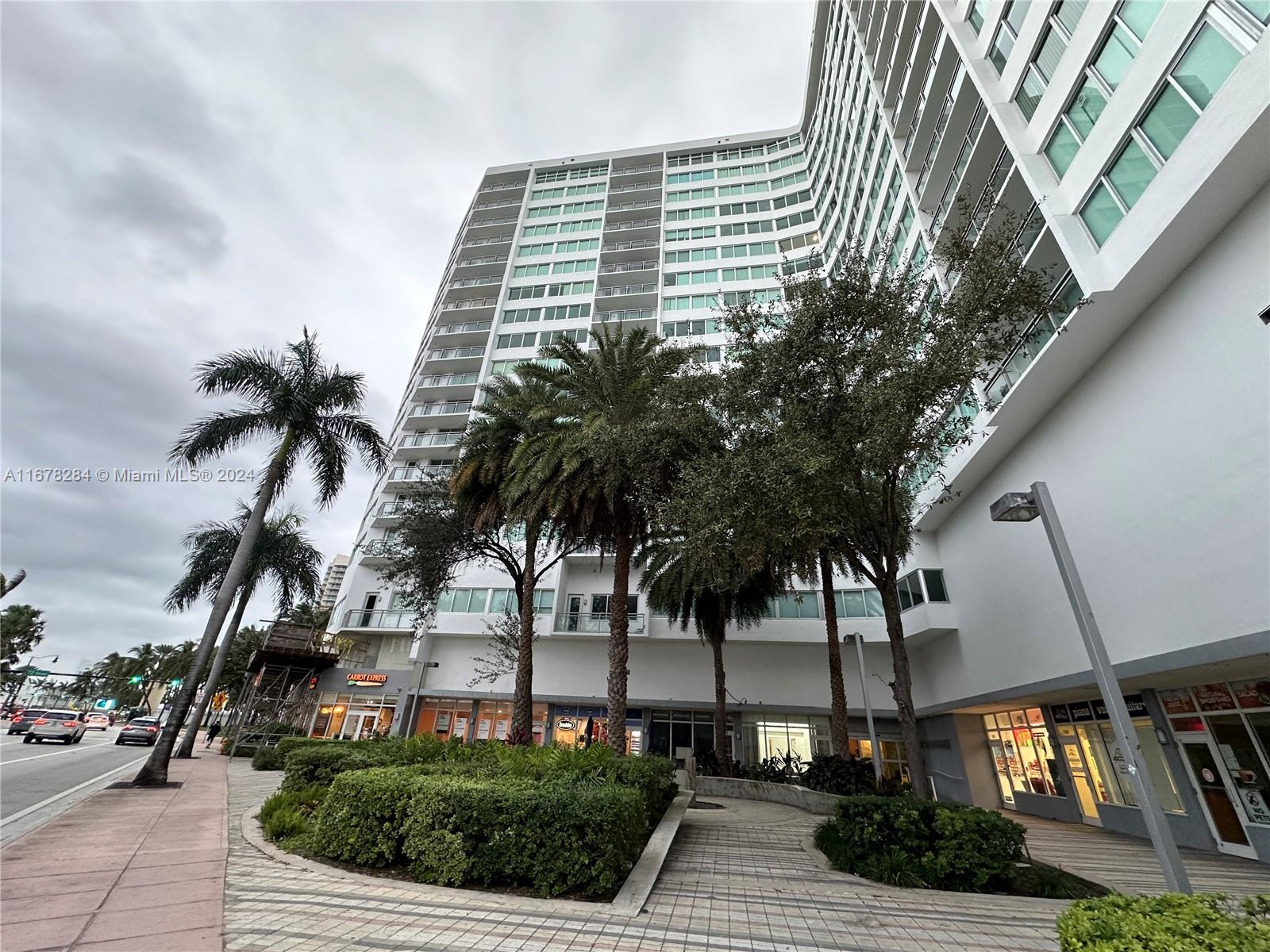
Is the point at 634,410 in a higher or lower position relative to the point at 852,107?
lower

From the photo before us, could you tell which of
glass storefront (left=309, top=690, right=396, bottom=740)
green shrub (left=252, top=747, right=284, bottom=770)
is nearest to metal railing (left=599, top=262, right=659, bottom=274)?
glass storefront (left=309, top=690, right=396, bottom=740)

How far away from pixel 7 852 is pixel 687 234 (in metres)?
47.2

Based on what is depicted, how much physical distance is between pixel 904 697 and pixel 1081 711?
32.2 feet

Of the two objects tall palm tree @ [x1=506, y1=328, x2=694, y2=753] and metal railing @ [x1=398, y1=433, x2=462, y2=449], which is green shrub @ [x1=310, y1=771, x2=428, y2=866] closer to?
tall palm tree @ [x1=506, y1=328, x2=694, y2=753]

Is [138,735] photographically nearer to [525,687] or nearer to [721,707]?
[525,687]

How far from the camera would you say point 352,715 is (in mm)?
32281

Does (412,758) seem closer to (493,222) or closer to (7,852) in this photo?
(7,852)

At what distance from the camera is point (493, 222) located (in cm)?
4984

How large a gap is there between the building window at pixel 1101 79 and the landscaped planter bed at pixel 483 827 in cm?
1576

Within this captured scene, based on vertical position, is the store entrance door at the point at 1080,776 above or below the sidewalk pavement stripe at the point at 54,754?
above

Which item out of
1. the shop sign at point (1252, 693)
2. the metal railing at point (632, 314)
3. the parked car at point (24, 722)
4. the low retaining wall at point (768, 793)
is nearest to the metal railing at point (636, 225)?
the metal railing at point (632, 314)

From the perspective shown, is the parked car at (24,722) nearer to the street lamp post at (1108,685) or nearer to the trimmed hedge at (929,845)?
the trimmed hedge at (929,845)

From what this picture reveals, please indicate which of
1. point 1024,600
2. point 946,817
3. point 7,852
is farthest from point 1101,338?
point 7,852

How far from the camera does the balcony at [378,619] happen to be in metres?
33.4
